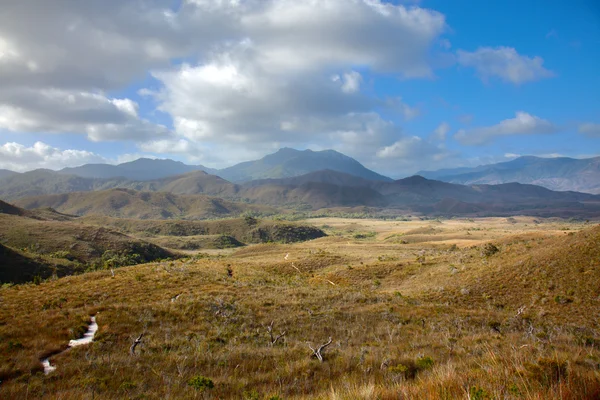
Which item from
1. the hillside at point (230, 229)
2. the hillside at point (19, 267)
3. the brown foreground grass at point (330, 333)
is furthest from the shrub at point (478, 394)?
the hillside at point (230, 229)

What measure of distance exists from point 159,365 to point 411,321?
13.7 metres

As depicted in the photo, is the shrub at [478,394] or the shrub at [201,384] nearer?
the shrub at [478,394]

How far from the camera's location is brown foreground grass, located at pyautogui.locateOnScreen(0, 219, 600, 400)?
22.0 feet

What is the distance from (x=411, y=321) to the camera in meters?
17.8

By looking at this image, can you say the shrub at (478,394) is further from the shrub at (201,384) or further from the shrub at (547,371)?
the shrub at (201,384)

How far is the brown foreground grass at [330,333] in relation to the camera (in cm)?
671

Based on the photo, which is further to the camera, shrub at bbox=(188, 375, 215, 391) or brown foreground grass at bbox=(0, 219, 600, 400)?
shrub at bbox=(188, 375, 215, 391)

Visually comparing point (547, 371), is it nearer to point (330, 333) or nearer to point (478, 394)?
point (478, 394)

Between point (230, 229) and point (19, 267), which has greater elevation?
point (19, 267)

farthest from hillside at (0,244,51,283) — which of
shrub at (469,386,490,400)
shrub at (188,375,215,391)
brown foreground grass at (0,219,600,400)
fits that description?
shrub at (469,386,490,400)

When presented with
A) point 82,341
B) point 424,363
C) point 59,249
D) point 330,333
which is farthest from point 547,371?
point 59,249

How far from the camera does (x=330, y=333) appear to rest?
590 inches

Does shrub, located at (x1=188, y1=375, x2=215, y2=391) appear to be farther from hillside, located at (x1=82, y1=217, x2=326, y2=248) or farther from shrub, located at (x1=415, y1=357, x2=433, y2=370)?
hillside, located at (x1=82, y1=217, x2=326, y2=248)

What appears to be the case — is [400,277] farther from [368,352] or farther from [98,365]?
[98,365]
